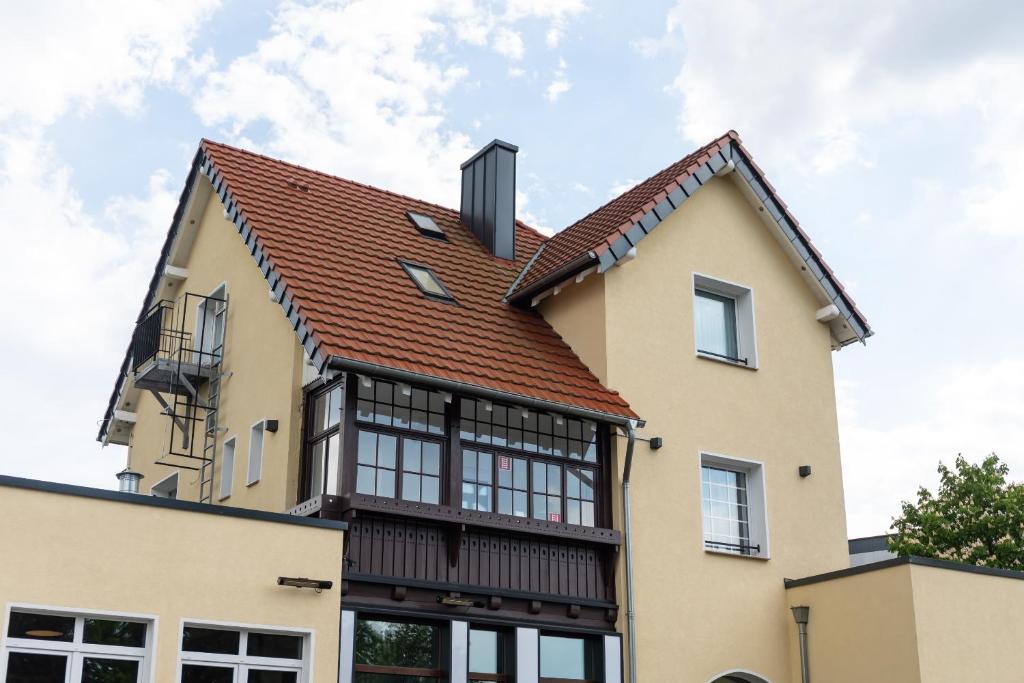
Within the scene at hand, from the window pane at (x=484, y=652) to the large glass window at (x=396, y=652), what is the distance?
54 centimetres

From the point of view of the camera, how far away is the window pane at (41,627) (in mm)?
12484

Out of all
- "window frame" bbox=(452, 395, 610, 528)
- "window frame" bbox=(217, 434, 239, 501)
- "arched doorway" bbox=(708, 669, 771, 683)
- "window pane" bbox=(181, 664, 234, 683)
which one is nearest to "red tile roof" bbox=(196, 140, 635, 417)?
"window frame" bbox=(452, 395, 610, 528)

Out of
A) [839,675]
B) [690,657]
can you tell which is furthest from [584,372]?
[839,675]

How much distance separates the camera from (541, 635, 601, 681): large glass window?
16.7 meters

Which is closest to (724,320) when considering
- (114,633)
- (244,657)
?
(244,657)

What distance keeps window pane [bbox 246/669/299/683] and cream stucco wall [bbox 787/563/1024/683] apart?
7.99 m

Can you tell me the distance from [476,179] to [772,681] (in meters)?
10.2

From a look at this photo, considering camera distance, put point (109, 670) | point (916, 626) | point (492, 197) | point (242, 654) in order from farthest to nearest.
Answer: point (492, 197)
point (916, 626)
point (242, 654)
point (109, 670)

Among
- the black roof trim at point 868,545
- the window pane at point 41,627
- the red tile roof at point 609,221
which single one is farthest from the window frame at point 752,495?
the black roof trim at point 868,545

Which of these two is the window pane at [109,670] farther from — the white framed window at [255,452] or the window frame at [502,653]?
→ the white framed window at [255,452]

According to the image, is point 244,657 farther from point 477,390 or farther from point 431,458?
point 477,390

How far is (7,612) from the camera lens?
40.4 ft

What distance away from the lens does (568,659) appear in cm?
1686

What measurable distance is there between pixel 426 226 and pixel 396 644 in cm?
848
